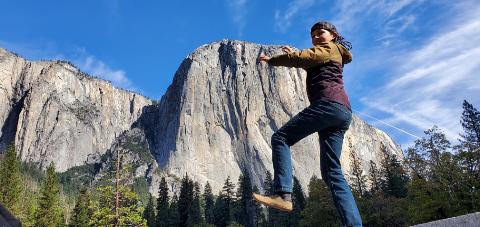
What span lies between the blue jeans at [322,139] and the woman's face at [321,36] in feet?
2.65

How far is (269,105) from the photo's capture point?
192000 mm

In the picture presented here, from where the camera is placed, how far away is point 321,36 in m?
4.69

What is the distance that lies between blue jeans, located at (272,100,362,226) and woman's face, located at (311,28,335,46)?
0.81 metres

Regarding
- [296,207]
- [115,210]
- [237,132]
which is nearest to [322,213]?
[115,210]

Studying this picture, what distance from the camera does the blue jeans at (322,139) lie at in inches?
162

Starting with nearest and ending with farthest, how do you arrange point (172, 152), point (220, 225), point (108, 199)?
point (108, 199) → point (220, 225) → point (172, 152)

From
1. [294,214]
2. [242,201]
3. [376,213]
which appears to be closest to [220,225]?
[242,201]

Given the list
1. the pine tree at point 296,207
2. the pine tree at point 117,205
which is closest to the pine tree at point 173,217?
the pine tree at point 296,207

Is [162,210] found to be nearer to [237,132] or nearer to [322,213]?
[322,213]

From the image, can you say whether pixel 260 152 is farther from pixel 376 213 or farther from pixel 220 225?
pixel 376 213

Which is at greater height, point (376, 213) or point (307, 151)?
point (307, 151)

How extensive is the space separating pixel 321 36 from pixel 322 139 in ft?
3.70

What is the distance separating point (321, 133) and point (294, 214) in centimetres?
7581

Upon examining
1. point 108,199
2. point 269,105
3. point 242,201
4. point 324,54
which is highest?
point 269,105
